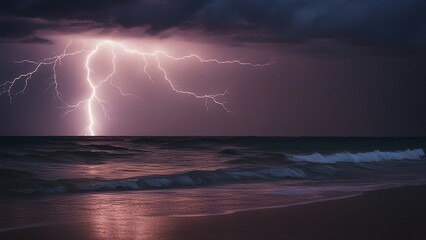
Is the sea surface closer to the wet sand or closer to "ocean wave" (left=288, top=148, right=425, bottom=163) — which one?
the wet sand

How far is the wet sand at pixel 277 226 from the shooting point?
8.82 meters

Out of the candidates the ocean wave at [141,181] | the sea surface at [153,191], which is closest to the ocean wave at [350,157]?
the sea surface at [153,191]

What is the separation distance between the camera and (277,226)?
9617 millimetres

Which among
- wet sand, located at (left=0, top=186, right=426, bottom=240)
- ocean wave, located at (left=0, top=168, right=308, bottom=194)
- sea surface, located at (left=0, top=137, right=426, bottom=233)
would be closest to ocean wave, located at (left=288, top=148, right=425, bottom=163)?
sea surface, located at (left=0, top=137, right=426, bottom=233)

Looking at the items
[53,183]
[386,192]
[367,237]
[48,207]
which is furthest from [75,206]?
[386,192]

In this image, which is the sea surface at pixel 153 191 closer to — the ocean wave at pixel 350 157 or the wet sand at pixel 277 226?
the wet sand at pixel 277 226

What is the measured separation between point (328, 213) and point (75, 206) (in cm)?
455

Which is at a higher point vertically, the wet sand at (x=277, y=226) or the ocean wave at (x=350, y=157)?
the ocean wave at (x=350, y=157)

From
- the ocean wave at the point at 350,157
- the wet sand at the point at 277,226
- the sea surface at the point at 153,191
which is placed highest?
the ocean wave at the point at 350,157

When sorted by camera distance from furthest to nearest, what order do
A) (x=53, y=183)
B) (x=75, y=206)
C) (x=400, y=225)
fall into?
(x=53, y=183)
(x=75, y=206)
(x=400, y=225)

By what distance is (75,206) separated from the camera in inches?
469

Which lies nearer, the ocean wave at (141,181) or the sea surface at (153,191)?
the sea surface at (153,191)

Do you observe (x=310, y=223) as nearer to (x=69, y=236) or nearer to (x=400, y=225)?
(x=400, y=225)

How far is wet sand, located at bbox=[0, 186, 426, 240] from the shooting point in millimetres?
8820
